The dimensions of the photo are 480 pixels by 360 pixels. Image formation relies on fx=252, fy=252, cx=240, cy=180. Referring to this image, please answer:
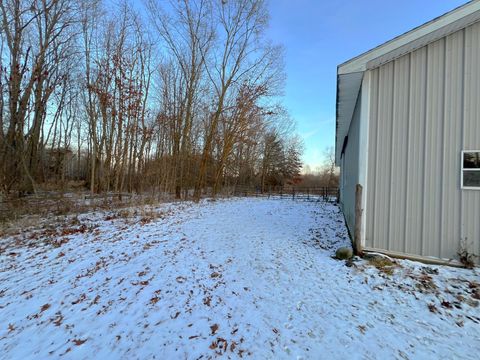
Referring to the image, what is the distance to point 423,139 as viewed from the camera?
482 centimetres

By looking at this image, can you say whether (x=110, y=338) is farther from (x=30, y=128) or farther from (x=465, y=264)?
(x=30, y=128)

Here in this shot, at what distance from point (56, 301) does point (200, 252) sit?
100 inches

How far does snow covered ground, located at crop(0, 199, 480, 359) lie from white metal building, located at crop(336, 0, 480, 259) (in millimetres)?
A: 775

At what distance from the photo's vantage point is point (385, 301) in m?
3.51

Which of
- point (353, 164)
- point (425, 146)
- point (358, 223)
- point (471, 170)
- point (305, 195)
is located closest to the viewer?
point (471, 170)

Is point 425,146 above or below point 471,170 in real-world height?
above

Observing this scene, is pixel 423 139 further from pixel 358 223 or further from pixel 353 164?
pixel 353 164

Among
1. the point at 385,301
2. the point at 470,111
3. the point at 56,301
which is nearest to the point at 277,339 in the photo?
the point at 385,301

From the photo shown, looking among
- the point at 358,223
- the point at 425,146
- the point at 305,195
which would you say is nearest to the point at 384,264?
the point at 358,223

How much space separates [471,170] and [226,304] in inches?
188

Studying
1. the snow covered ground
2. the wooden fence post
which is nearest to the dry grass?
the snow covered ground

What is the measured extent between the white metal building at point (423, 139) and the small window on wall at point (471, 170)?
0.01 meters

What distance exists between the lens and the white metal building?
4504 millimetres

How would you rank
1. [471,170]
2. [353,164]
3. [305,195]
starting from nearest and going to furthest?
[471,170] → [353,164] → [305,195]
